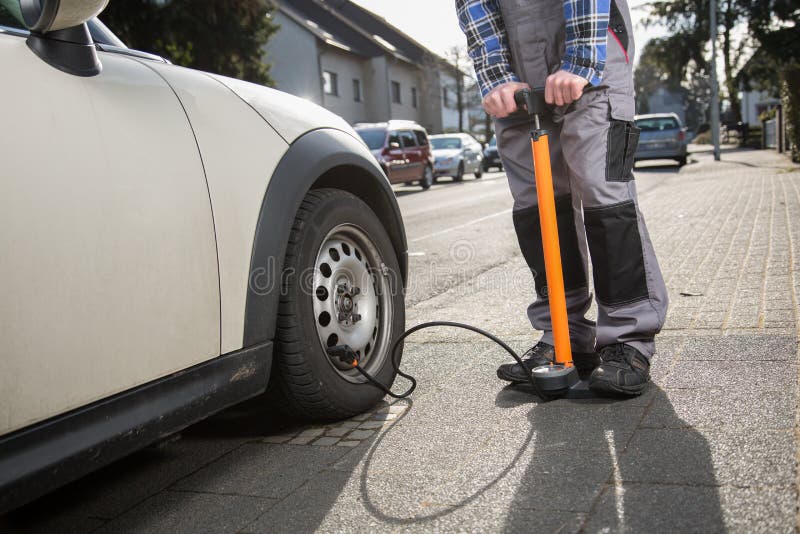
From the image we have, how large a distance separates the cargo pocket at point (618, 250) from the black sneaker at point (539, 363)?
0.32 meters

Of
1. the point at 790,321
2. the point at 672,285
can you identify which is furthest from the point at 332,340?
the point at 672,285

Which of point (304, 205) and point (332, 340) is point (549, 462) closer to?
point (332, 340)

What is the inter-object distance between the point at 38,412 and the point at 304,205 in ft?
3.54

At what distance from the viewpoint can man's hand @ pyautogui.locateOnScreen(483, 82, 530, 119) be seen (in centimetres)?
279

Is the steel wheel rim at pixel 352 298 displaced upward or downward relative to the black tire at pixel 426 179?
upward

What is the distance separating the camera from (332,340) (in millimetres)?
2592

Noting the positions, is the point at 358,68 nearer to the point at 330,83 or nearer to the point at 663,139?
the point at 330,83

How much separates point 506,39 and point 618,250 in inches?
35.6

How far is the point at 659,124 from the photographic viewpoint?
834 inches

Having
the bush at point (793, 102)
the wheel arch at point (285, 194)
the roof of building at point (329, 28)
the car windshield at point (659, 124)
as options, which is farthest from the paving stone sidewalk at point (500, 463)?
the roof of building at point (329, 28)

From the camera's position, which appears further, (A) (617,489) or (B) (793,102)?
(B) (793,102)

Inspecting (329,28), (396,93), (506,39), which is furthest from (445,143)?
(506,39)

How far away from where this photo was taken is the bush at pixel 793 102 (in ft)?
50.9

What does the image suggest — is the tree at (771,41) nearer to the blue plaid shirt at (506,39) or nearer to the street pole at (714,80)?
the street pole at (714,80)
